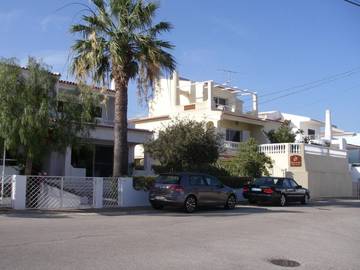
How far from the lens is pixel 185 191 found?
19.5 m

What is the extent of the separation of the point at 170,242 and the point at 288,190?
1587 cm

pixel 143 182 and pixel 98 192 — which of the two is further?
pixel 143 182

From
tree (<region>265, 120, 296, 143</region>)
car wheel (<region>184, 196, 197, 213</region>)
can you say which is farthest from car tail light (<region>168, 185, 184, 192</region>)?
tree (<region>265, 120, 296, 143</region>)

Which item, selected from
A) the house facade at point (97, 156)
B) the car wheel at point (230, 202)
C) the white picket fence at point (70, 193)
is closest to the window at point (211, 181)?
the car wheel at point (230, 202)

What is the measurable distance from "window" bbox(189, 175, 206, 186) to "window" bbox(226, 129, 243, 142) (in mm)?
23220

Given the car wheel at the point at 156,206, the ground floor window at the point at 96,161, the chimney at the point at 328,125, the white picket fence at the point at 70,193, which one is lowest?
the car wheel at the point at 156,206

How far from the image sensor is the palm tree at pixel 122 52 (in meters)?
22.1

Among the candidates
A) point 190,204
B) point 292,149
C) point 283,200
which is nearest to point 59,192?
point 190,204

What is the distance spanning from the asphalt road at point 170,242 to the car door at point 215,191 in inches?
131

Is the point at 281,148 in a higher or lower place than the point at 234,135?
lower

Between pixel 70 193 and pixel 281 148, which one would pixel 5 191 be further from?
pixel 281 148

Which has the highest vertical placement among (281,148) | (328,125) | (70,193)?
(328,125)

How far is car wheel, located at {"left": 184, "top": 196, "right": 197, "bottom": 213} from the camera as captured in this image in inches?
768

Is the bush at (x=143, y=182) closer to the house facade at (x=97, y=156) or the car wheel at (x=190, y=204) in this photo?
the car wheel at (x=190, y=204)
